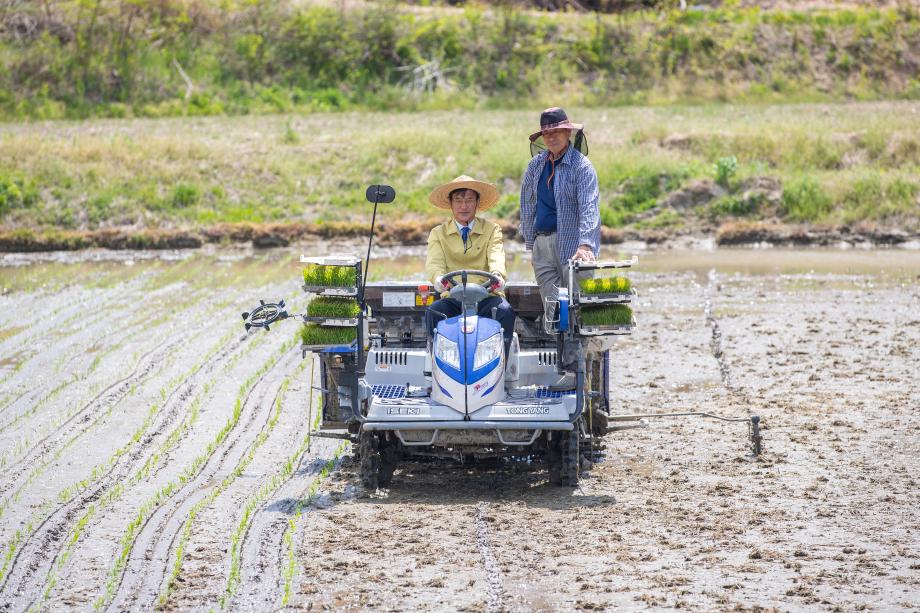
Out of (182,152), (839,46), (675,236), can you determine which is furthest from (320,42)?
(675,236)

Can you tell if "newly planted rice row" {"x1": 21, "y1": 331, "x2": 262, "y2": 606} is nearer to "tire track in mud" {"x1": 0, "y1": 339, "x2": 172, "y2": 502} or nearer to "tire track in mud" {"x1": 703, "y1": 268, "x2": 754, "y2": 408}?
"tire track in mud" {"x1": 0, "y1": 339, "x2": 172, "y2": 502}

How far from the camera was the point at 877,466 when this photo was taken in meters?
10.0

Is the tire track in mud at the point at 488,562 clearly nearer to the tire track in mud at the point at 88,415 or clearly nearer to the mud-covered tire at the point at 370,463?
the mud-covered tire at the point at 370,463

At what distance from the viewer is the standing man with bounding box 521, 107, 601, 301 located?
33.9 feet

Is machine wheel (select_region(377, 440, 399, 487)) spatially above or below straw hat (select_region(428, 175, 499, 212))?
below

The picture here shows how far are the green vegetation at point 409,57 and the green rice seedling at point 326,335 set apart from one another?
2790cm

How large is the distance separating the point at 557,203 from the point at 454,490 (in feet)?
7.61

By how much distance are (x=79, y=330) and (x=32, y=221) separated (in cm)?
1038

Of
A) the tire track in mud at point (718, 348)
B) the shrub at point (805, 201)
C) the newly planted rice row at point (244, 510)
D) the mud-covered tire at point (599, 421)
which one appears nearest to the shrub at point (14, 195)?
the tire track in mud at point (718, 348)

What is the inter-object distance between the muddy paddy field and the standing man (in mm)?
1605

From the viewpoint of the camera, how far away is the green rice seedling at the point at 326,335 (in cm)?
995

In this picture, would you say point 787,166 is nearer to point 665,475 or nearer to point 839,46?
point 839,46

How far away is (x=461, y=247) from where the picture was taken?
10.5m

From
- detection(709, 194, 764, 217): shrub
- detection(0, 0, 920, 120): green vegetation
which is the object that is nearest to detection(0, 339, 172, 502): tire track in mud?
detection(709, 194, 764, 217): shrub
